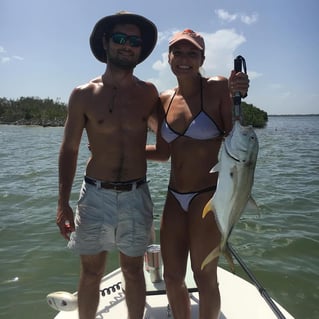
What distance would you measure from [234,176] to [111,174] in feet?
4.12

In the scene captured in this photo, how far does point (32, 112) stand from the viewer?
8025 centimetres

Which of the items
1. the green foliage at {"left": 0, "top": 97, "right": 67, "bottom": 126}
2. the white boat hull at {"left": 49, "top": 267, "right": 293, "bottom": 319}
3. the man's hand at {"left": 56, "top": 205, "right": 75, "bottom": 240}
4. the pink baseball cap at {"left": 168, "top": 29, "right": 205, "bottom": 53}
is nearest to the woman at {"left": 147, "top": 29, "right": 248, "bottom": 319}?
Result: the pink baseball cap at {"left": 168, "top": 29, "right": 205, "bottom": 53}

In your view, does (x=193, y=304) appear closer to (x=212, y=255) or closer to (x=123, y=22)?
(x=212, y=255)

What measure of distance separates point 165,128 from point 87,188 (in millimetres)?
885

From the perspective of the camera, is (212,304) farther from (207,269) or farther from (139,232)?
(139,232)

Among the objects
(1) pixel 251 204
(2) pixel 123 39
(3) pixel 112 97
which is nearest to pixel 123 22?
(2) pixel 123 39

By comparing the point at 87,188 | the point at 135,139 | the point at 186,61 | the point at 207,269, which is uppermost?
the point at 186,61

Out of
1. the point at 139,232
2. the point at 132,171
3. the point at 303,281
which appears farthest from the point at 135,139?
the point at 303,281

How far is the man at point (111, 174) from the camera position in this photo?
11.2 feet

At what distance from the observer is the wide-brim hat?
348 cm

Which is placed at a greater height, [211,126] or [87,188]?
[211,126]

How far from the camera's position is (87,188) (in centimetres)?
349

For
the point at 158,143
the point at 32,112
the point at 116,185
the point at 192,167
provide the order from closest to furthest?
1. the point at 192,167
2. the point at 116,185
3. the point at 158,143
4. the point at 32,112

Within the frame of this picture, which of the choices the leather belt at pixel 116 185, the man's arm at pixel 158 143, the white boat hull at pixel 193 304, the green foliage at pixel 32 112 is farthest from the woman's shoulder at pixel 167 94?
the green foliage at pixel 32 112
